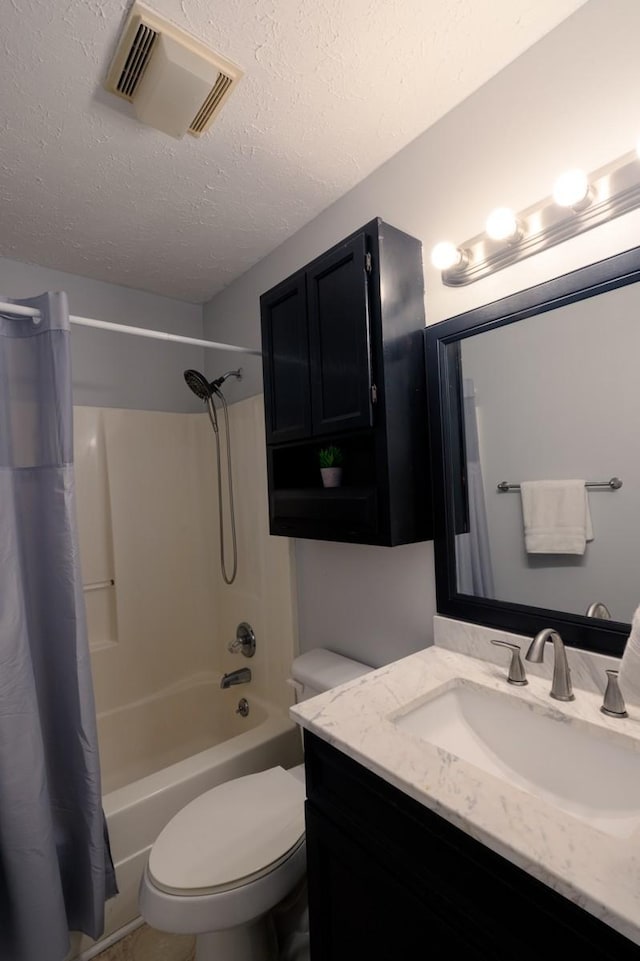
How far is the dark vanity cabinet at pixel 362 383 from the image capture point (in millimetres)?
1193

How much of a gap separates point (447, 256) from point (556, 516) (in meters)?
0.73

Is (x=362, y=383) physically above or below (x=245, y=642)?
above

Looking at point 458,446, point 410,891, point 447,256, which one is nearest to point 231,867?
point 410,891

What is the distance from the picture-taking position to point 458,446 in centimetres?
124

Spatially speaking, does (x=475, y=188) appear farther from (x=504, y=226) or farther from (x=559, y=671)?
(x=559, y=671)

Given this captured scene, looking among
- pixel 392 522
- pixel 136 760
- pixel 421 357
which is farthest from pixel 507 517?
pixel 136 760

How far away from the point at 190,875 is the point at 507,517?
1.13 metres

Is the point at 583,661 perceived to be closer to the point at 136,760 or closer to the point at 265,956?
the point at 265,956

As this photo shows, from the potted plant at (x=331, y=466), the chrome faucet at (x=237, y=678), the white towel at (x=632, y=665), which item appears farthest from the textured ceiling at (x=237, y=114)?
the chrome faucet at (x=237, y=678)

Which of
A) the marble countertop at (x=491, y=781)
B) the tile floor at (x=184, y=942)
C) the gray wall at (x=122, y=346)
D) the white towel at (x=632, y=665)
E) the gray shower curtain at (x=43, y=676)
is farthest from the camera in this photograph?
the gray wall at (x=122, y=346)

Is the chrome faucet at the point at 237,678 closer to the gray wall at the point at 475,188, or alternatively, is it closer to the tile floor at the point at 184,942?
the gray wall at the point at 475,188

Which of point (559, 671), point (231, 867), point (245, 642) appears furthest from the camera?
point (245, 642)

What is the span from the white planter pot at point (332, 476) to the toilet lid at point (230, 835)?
2.91ft

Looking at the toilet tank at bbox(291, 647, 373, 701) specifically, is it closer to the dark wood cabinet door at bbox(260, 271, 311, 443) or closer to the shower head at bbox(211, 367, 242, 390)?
the dark wood cabinet door at bbox(260, 271, 311, 443)
